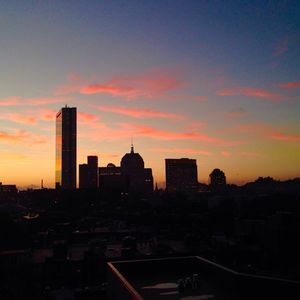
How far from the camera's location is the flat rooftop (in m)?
12.8

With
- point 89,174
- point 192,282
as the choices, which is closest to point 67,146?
point 89,174

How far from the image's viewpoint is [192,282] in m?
14.8

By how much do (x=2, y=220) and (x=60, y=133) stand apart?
493 ft

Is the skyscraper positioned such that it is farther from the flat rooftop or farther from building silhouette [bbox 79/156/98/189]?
the flat rooftop

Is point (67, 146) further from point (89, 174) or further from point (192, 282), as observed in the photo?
point (192, 282)

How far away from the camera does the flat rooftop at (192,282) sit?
1279cm

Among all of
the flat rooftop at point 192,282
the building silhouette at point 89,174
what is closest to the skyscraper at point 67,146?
the building silhouette at point 89,174

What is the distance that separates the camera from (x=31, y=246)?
42.5 meters

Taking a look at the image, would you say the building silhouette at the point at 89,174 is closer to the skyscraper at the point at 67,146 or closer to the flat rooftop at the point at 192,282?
the skyscraper at the point at 67,146

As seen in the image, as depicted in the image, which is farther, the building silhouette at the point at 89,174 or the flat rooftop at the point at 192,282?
the building silhouette at the point at 89,174

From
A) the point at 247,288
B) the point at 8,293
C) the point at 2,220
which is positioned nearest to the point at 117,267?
the point at 247,288

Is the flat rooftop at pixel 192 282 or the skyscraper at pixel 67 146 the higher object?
the skyscraper at pixel 67 146

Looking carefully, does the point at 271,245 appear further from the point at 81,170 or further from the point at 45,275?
the point at 81,170

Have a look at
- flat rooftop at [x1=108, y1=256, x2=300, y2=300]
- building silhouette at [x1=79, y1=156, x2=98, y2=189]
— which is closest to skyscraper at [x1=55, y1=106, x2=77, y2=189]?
building silhouette at [x1=79, y1=156, x2=98, y2=189]
